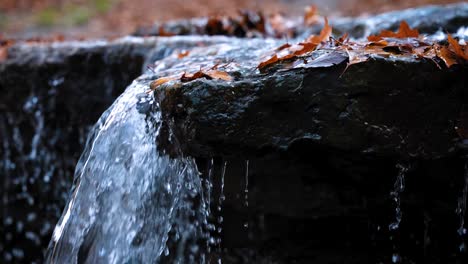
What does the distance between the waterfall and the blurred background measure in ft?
26.1

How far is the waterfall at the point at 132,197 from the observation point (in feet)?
6.58

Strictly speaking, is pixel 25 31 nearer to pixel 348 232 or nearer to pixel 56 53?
pixel 56 53

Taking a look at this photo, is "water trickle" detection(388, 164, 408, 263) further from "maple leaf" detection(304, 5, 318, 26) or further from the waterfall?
"maple leaf" detection(304, 5, 318, 26)

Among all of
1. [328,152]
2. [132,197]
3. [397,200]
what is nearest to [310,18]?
[397,200]

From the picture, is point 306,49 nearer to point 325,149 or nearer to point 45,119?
point 325,149

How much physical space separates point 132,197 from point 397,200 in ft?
3.54

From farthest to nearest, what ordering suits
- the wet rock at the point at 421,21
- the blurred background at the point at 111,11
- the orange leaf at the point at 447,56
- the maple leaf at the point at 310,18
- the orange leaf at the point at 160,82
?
1. the blurred background at the point at 111,11
2. the maple leaf at the point at 310,18
3. the wet rock at the point at 421,21
4. the orange leaf at the point at 160,82
5. the orange leaf at the point at 447,56

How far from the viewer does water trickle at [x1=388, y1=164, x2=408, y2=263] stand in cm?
199

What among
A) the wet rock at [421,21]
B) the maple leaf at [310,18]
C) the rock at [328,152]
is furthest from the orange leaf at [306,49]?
the maple leaf at [310,18]

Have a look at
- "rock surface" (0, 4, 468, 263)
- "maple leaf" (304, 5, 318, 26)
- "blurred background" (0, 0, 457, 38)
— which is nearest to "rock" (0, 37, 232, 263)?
"rock surface" (0, 4, 468, 263)

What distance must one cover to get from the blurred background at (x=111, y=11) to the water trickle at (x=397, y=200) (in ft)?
25.3

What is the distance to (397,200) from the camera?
6.89ft

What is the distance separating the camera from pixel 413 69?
175 centimetres

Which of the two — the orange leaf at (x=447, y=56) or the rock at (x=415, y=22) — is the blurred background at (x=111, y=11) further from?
the orange leaf at (x=447, y=56)
